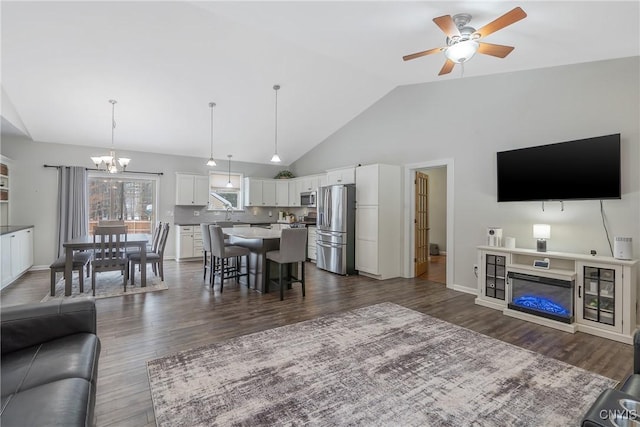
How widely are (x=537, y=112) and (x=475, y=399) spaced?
12.0 feet

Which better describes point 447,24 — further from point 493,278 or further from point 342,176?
point 342,176

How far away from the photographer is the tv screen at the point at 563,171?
3.17 meters

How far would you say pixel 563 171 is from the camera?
3.49 meters

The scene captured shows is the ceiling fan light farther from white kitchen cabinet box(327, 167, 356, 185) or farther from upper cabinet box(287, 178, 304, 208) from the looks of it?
upper cabinet box(287, 178, 304, 208)

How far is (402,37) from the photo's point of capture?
135 inches

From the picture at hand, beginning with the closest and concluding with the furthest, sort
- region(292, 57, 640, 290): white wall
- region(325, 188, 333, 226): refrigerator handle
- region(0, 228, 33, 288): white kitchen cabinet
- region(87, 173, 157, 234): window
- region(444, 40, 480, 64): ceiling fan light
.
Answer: region(444, 40, 480, 64): ceiling fan light < region(292, 57, 640, 290): white wall < region(0, 228, 33, 288): white kitchen cabinet < region(325, 188, 333, 226): refrigerator handle < region(87, 173, 157, 234): window

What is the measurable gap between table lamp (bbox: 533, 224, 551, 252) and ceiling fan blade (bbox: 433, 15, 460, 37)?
2541 mm

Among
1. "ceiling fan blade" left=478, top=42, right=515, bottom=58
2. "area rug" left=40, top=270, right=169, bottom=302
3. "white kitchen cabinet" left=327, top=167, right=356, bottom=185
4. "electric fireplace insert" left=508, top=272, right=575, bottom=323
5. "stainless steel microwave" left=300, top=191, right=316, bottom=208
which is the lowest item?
"area rug" left=40, top=270, right=169, bottom=302

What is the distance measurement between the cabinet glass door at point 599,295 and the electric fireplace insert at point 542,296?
0.45 ft

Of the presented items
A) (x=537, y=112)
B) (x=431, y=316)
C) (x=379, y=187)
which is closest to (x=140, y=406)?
(x=431, y=316)

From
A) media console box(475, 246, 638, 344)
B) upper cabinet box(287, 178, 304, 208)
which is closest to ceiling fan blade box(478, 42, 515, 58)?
media console box(475, 246, 638, 344)

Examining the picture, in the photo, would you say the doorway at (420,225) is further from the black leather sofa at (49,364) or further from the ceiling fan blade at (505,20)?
the black leather sofa at (49,364)

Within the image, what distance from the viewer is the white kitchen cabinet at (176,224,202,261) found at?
7.24 m

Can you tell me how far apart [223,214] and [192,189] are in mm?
1090
